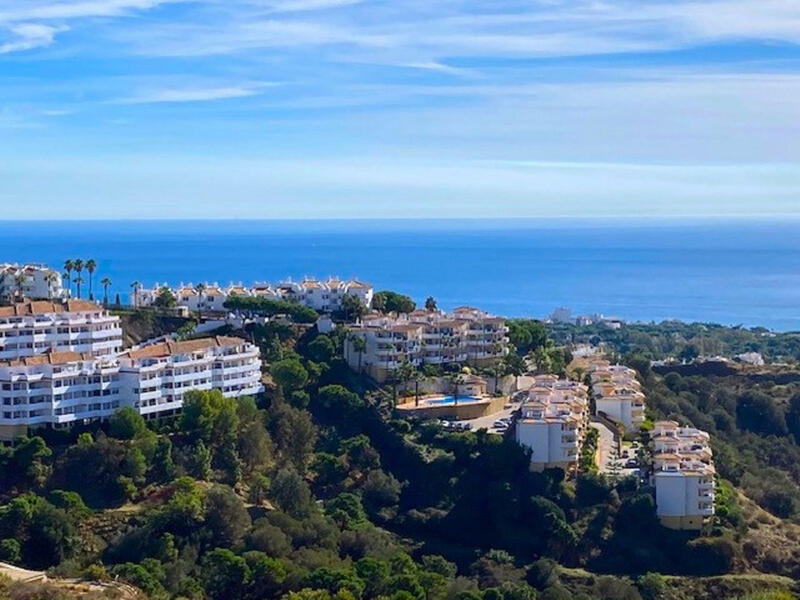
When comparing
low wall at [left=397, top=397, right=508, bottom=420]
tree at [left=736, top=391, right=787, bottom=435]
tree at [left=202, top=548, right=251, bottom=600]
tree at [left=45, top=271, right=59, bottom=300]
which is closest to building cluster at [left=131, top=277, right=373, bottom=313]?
tree at [left=45, top=271, right=59, bottom=300]

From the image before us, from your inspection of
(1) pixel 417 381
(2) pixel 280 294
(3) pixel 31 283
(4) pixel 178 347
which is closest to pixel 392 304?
(2) pixel 280 294

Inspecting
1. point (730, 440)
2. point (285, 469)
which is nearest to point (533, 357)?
point (730, 440)

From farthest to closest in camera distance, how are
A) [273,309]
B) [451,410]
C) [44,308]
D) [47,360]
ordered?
[273,309], [44,308], [451,410], [47,360]

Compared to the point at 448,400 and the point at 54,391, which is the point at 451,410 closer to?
the point at 448,400

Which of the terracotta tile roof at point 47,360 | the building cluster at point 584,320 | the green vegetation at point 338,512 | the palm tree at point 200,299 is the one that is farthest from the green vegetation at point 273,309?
the building cluster at point 584,320

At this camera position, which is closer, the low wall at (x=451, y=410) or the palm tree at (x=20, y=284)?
the low wall at (x=451, y=410)

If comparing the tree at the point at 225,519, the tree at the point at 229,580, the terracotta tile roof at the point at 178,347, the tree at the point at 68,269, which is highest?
the tree at the point at 68,269

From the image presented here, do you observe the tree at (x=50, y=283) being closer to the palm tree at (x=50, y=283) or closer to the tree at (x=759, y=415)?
the palm tree at (x=50, y=283)
